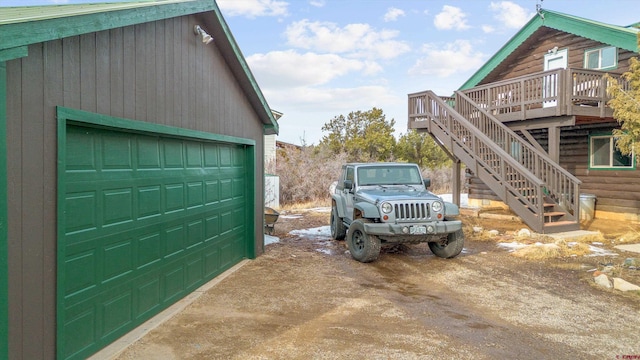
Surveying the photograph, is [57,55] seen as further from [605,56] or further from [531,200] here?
[605,56]

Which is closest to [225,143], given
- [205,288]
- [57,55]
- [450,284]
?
[205,288]

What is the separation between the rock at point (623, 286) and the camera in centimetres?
604

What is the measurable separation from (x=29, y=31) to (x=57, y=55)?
537 millimetres

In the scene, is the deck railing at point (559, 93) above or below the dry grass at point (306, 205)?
above

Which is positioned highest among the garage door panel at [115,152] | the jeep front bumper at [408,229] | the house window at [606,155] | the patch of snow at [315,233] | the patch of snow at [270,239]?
the house window at [606,155]

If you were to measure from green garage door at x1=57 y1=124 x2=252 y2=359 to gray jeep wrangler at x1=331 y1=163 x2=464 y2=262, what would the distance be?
8.83ft

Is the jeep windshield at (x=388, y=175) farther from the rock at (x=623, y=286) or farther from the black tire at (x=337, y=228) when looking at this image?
the rock at (x=623, y=286)

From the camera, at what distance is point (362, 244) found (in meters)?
8.16

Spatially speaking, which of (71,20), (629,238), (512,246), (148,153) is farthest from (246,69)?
(629,238)

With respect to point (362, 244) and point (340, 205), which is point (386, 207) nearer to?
point (362, 244)

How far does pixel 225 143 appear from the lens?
722 centimetres

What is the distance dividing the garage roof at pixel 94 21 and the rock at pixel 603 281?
20.7 ft

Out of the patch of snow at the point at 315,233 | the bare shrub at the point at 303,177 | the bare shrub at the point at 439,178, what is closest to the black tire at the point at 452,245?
the patch of snow at the point at 315,233

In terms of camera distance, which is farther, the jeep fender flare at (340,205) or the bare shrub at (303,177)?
the bare shrub at (303,177)
